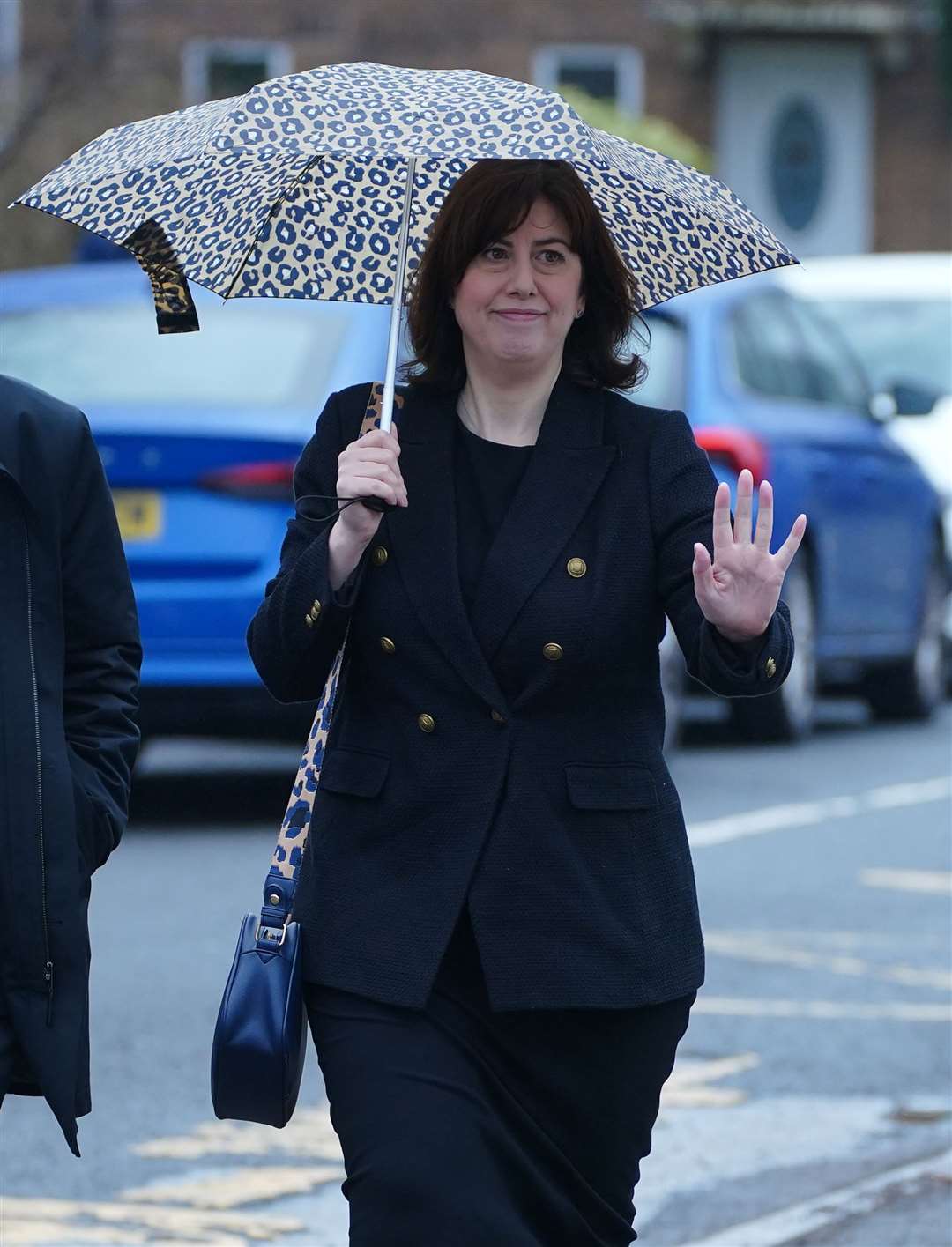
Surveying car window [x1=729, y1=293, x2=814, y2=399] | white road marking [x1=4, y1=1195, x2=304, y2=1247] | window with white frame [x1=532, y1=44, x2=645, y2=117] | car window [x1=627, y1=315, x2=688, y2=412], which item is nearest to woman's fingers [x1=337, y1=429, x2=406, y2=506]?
white road marking [x1=4, y1=1195, x2=304, y2=1247]

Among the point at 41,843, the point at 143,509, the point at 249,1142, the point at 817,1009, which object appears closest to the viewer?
the point at 41,843

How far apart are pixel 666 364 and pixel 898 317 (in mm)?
4199

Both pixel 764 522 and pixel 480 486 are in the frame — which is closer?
pixel 764 522

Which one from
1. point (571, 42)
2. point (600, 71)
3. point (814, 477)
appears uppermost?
point (571, 42)

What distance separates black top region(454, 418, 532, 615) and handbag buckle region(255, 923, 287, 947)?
19.8 inches

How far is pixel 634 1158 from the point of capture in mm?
3533

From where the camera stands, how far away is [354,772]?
348 centimetres

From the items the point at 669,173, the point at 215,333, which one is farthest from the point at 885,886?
the point at 669,173

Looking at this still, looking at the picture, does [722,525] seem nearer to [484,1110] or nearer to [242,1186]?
[484,1110]

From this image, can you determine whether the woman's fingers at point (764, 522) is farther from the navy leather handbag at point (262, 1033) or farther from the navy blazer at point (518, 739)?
the navy leather handbag at point (262, 1033)

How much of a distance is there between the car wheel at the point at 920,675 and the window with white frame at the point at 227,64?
890cm

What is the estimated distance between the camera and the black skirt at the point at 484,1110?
10.8 ft

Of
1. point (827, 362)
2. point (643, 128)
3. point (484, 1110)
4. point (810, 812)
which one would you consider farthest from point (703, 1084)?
point (643, 128)

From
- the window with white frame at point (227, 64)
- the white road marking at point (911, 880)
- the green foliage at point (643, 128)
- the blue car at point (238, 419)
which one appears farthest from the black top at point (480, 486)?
the green foliage at point (643, 128)
